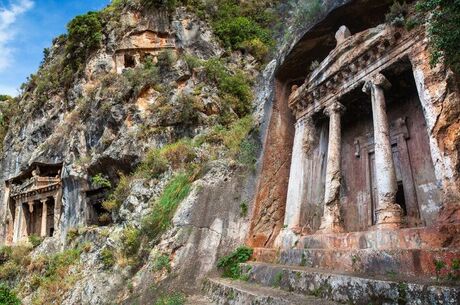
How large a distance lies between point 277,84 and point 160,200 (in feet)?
18.4

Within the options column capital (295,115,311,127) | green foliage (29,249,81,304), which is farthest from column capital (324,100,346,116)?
green foliage (29,249,81,304)

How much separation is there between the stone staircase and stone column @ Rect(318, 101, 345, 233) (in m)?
0.65

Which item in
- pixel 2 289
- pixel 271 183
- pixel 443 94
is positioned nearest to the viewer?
pixel 443 94

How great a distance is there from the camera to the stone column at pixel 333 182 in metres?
8.07

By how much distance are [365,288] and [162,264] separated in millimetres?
5756

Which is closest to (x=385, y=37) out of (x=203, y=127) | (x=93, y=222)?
(x=203, y=127)

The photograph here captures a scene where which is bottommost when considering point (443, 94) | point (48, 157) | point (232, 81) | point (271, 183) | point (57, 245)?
point (57, 245)

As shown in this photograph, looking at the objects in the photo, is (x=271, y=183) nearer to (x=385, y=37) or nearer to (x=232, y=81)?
(x=385, y=37)

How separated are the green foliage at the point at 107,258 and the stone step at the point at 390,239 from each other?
6497mm

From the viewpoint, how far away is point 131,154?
1598 centimetres

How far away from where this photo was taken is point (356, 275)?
5031mm

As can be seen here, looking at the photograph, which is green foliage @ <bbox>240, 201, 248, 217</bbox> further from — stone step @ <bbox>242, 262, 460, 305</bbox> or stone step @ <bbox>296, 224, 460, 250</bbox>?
stone step @ <bbox>242, 262, 460, 305</bbox>

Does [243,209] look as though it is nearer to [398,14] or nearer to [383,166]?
[383,166]

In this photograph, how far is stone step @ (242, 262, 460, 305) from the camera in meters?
3.68
